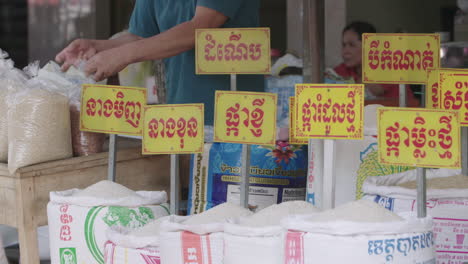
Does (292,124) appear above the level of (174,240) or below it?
above

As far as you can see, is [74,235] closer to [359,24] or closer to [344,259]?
[344,259]

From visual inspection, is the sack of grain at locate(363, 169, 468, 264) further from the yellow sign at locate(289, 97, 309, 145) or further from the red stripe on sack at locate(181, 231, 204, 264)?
the red stripe on sack at locate(181, 231, 204, 264)

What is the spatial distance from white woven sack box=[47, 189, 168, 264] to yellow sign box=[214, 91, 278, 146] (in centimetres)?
22

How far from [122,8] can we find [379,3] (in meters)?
2.59

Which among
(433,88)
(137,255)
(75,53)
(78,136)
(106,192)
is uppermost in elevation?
(75,53)

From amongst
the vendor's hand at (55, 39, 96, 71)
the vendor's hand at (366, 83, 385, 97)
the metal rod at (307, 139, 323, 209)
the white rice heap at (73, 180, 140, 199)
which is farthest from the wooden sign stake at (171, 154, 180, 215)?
the vendor's hand at (366, 83, 385, 97)

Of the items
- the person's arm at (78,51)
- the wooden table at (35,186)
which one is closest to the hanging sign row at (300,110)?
the wooden table at (35,186)

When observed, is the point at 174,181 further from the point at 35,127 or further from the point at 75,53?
the point at 75,53

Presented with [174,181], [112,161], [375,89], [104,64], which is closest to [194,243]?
[174,181]

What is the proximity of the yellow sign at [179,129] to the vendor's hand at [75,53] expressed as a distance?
0.61 meters

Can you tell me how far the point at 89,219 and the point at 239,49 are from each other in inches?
20.1

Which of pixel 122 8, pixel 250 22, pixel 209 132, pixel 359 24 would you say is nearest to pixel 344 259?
pixel 209 132

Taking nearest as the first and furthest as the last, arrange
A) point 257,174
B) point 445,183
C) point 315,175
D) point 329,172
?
point 329,172
point 445,183
point 315,175
point 257,174

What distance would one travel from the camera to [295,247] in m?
1.22
